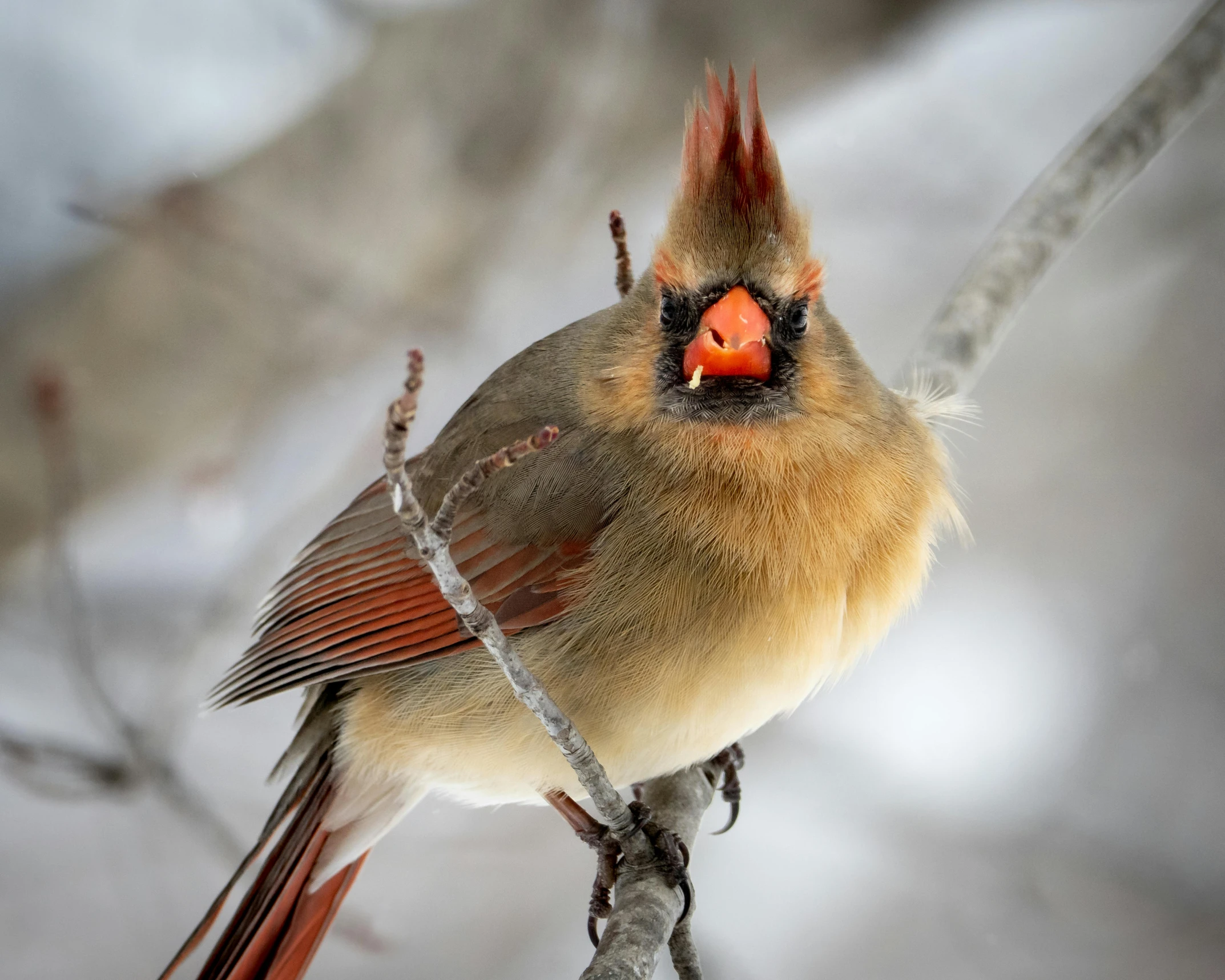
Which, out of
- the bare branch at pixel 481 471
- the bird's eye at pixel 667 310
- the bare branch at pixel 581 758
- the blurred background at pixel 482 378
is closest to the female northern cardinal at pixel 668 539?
the bird's eye at pixel 667 310

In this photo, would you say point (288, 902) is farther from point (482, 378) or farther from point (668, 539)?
point (482, 378)

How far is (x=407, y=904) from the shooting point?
2801 mm

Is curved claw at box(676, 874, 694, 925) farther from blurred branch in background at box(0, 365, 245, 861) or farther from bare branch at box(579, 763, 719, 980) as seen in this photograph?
blurred branch in background at box(0, 365, 245, 861)

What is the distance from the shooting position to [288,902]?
185 cm

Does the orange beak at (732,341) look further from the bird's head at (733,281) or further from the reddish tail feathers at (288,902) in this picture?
the reddish tail feathers at (288,902)

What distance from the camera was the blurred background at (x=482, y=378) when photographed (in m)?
2.67

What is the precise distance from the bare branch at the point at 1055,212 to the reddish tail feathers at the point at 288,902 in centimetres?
126

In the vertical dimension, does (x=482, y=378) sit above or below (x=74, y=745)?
above

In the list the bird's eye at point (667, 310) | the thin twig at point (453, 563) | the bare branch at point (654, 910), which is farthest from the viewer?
the bird's eye at point (667, 310)

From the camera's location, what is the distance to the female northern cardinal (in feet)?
5.00

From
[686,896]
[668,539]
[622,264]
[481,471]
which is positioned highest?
[622,264]

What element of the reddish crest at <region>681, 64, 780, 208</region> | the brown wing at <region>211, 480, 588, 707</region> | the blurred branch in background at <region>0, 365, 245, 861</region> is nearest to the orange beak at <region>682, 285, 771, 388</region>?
the reddish crest at <region>681, 64, 780, 208</region>

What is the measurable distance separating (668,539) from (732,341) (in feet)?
0.90

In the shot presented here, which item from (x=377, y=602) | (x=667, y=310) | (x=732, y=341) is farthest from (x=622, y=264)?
(x=377, y=602)
